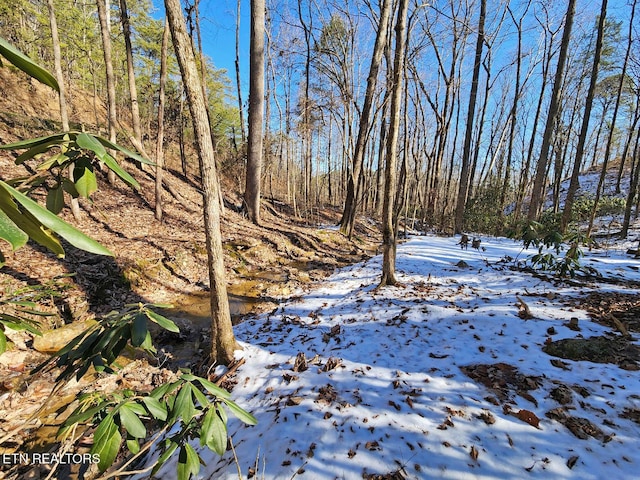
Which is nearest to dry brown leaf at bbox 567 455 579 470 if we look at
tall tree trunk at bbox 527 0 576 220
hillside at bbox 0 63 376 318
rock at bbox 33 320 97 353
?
hillside at bbox 0 63 376 318

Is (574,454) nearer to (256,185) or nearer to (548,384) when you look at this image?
(548,384)

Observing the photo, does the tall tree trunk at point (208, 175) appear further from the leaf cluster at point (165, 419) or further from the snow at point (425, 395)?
the leaf cluster at point (165, 419)

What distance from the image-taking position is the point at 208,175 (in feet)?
10.9

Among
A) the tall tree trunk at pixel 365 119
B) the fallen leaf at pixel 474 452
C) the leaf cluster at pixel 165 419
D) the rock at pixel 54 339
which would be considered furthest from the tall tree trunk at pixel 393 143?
the rock at pixel 54 339

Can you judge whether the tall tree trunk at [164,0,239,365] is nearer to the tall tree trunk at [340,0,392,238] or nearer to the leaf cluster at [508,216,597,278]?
the leaf cluster at [508,216,597,278]

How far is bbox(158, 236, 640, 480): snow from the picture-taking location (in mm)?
2201

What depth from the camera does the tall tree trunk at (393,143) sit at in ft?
17.5

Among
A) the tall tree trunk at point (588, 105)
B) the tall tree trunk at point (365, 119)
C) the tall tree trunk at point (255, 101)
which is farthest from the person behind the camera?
the tall tree trunk at point (255, 101)

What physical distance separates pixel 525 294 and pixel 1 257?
6068 mm

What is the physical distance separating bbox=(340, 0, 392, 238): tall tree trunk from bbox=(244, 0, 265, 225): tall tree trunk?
12.7 ft

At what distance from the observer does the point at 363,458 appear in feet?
7.62

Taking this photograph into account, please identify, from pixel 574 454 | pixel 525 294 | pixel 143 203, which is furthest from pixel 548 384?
pixel 143 203

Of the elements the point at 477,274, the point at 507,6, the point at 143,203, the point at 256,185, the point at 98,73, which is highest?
the point at 507,6

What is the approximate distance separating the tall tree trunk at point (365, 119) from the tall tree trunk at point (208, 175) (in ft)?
25.9
